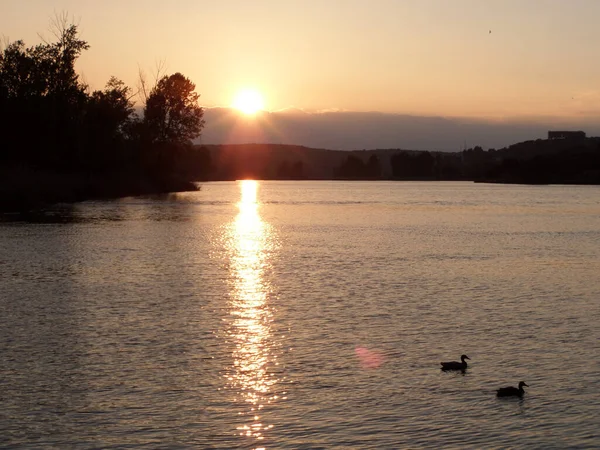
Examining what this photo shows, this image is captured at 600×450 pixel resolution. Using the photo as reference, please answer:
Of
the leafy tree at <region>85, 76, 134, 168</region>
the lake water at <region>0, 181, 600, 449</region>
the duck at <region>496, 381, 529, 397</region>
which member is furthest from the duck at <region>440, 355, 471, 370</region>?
the leafy tree at <region>85, 76, 134, 168</region>

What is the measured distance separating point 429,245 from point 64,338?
2878cm

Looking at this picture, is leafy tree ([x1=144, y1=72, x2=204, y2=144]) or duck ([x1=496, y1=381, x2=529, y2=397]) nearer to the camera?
duck ([x1=496, y1=381, x2=529, y2=397])

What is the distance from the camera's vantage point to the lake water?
13641mm

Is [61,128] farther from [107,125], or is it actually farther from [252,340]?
[252,340]

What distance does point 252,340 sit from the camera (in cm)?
2023

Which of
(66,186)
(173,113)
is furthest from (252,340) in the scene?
(173,113)

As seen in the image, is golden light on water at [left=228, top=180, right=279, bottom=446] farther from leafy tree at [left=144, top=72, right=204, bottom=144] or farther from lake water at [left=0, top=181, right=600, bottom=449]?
leafy tree at [left=144, top=72, right=204, bottom=144]

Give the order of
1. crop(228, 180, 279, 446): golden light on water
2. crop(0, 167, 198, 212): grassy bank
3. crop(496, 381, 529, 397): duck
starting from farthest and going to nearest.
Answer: crop(0, 167, 198, 212): grassy bank < crop(496, 381, 529, 397): duck < crop(228, 180, 279, 446): golden light on water

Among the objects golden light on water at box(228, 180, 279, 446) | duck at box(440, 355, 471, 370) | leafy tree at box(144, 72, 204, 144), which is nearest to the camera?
golden light on water at box(228, 180, 279, 446)

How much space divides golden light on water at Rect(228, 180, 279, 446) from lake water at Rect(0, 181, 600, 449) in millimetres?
62

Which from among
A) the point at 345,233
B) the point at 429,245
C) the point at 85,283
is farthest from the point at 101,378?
the point at 345,233

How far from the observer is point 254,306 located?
82.7 feet

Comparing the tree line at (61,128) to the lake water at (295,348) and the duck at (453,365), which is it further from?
the duck at (453,365)

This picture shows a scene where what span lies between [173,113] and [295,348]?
10080 cm
